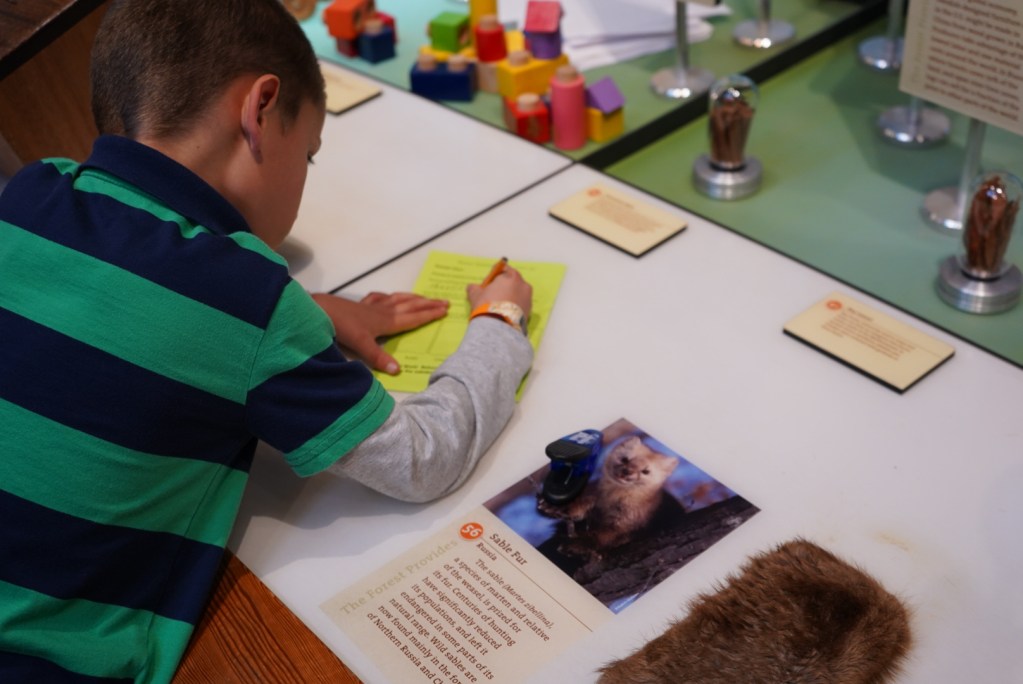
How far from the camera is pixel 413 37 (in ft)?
7.20

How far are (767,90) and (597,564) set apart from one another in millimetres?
1201

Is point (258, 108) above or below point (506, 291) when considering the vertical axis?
above

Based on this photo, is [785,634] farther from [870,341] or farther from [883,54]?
[883,54]

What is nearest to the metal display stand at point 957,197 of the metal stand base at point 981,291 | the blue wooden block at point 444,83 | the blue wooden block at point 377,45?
the metal stand base at point 981,291

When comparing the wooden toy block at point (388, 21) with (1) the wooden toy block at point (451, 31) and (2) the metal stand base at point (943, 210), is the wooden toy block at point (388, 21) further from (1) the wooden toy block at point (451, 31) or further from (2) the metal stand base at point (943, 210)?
(2) the metal stand base at point (943, 210)

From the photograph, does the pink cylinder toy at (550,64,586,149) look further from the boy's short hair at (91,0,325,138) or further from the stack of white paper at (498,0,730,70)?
the boy's short hair at (91,0,325,138)

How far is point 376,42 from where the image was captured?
2070 millimetres

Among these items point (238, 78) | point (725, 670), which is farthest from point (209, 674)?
point (238, 78)

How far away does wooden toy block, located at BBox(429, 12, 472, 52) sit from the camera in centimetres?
199

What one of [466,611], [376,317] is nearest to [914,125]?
[376,317]

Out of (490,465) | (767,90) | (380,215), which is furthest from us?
(767,90)

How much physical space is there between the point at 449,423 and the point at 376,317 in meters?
0.27

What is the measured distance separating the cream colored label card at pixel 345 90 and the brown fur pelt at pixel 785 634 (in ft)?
4.19

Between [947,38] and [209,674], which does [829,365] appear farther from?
[209,674]
